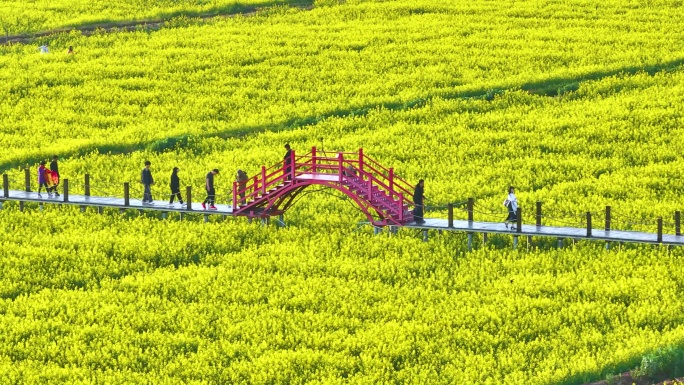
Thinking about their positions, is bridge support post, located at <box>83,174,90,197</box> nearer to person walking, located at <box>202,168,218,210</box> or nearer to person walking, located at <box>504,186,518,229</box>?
person walking, located at <box>202,168,218,210</box>

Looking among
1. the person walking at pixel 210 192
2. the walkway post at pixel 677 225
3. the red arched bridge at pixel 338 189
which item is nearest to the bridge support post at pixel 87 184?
the person walking at pixel 210 192

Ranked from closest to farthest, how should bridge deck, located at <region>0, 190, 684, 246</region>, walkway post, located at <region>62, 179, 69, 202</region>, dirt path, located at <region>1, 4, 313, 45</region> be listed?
bridge deck, located at <region>0, 190, 684, 246</region>
walkway post, located at <region>62, 179, 69, 202</region>
dirt path, located at <region>1, 4, 313, 45</region>

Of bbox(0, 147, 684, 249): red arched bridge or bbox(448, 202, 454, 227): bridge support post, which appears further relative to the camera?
bbox(448, 202, 454, 227): bridge support post

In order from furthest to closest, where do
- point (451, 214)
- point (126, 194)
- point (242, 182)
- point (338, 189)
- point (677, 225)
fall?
point (126, 194) → point (242, 182) → point (338, 189) → point (451, 214) → point (677, 225)

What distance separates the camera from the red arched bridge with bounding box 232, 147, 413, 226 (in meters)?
40.5

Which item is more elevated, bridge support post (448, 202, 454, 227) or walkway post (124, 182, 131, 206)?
walkway post (124, 182, 131, 206)

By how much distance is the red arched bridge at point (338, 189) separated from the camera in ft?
133

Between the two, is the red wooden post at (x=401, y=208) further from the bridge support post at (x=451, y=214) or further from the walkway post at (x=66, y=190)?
the walkway post at (x=66, y=190)

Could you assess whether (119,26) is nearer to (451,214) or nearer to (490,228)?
(451,214)

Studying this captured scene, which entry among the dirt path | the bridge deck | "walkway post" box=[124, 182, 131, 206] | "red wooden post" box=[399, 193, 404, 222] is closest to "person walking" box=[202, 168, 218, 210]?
the bridge deck

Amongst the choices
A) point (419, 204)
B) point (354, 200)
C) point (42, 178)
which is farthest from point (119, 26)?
point (419, 204)

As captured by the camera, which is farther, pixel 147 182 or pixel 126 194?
pixel 126 194

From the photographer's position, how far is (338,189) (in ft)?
136

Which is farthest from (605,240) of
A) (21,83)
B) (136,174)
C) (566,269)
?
(21,83)
